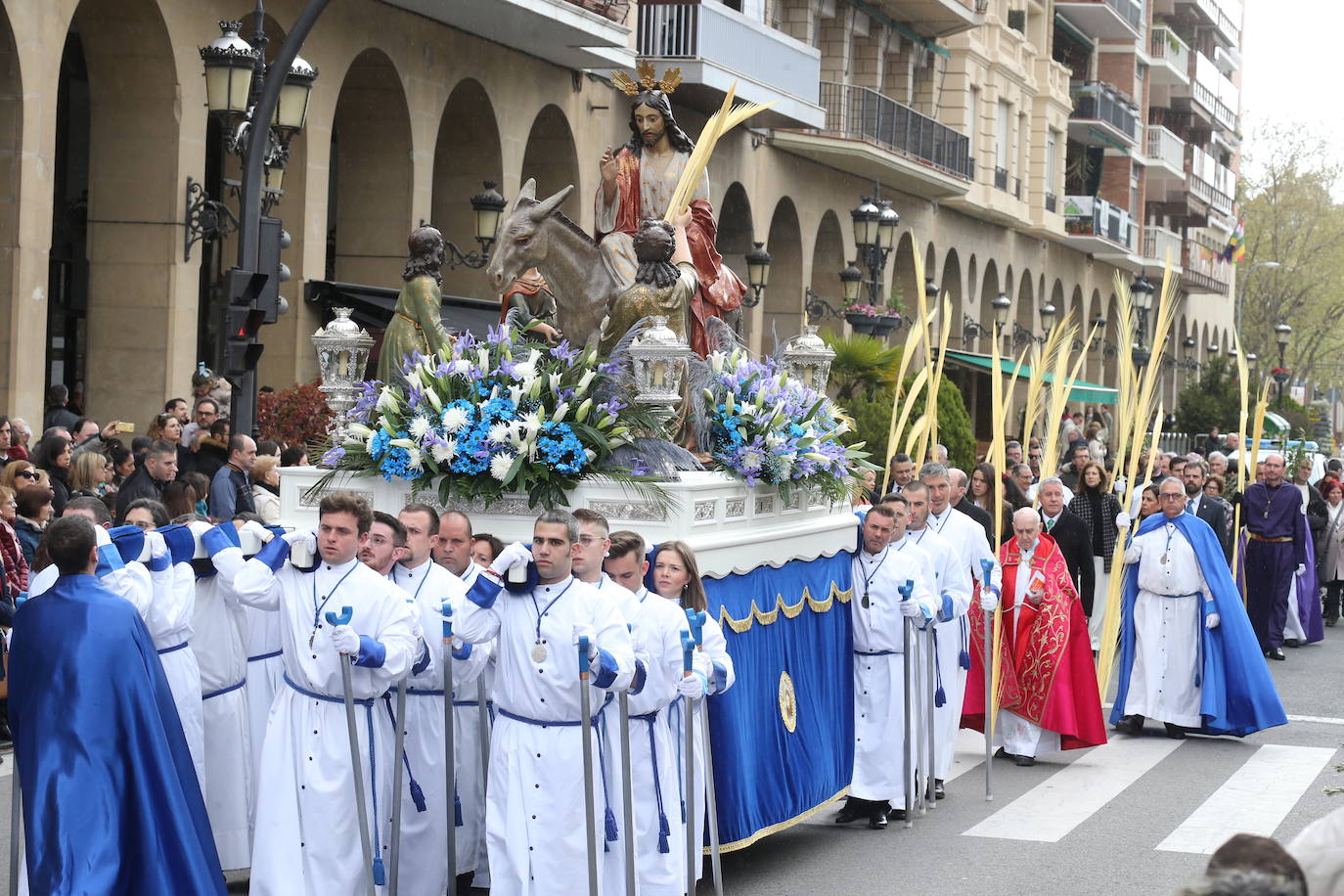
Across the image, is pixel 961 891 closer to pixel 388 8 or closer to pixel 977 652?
pixel 977 652

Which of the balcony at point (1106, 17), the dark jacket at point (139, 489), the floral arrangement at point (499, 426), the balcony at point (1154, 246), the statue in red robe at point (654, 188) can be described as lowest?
the dark jacket at point (139, 489)

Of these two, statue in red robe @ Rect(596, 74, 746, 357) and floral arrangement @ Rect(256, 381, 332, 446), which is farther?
floral arrangement @ Rect(256, 381, 332, 446)

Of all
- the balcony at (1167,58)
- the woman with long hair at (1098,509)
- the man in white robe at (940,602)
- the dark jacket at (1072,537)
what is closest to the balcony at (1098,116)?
the balcony at (1167,58)

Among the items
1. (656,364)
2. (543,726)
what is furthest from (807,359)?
(543,726)

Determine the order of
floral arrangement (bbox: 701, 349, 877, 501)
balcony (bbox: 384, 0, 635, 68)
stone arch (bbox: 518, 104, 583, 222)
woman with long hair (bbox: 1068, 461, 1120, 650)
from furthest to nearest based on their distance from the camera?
stone arch (bbox: 518, 104, 583, 222) → balcony (bbox: 384, 0, 635, 68) → woman with long hair (bbox: 1068, 461, 1120, 650) → floral arrangement (bbox: 701, 349, 877, 501)

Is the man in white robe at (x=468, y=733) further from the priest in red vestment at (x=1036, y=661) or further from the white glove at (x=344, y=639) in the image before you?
the priest in red vestment at (x=1036, y=661)

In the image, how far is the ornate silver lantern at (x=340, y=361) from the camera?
9.41 meters

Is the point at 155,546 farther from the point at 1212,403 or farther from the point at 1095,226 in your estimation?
the point at 1095,226

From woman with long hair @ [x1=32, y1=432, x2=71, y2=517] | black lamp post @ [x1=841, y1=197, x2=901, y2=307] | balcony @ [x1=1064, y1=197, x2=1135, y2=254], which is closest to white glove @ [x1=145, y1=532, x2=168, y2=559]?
woman with long hair @ [x1=32, y1=432, x2=71, y2=517]

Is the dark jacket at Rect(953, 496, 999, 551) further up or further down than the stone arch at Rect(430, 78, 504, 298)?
further down

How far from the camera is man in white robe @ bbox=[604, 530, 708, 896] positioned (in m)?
7.54

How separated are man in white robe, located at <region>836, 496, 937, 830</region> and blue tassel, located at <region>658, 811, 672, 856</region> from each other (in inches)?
105

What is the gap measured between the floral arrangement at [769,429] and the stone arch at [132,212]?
976cm

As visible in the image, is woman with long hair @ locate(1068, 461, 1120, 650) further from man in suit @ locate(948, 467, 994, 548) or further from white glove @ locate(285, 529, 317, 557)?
white glove @ locate(285, 529, 317, 557)
